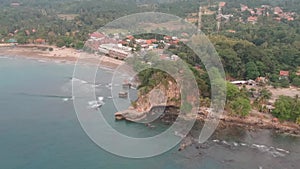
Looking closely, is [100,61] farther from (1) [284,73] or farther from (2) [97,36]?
(1) [284,73]

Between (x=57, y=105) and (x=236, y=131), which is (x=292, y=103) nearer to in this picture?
(x=236, y=131)

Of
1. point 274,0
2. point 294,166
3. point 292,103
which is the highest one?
point 274,0

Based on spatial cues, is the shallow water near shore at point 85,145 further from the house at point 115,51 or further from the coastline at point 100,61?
the house at point 115,51

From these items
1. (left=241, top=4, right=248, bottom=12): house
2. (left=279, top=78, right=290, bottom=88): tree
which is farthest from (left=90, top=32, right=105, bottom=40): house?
(left=241, top=4, right=248, bottom=12): house

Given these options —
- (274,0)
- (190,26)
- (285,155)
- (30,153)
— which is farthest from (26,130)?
(274,0)

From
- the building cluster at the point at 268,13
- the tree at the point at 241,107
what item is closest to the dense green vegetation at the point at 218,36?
the tree at the point at 241,107

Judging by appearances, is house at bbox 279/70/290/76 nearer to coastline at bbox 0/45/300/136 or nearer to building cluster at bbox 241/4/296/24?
coastline at bbox 0/45/300/136
